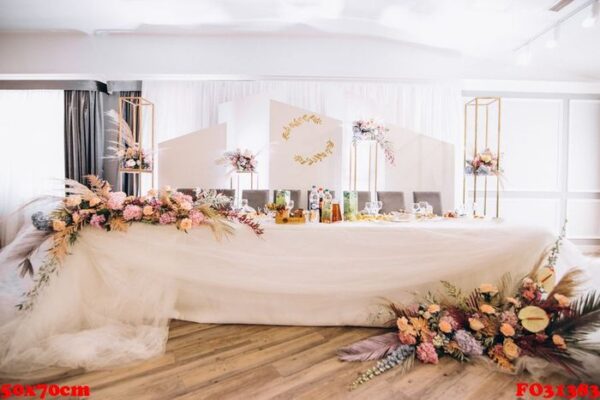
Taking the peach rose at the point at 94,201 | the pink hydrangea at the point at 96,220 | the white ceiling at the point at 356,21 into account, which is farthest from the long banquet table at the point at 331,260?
the white ceiling at the point at 356,21

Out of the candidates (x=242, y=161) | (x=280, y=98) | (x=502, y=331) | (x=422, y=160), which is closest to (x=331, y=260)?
(x=502, y=331)

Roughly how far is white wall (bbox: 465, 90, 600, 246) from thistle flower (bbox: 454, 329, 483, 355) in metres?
4.18

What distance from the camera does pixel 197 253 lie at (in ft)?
7.24

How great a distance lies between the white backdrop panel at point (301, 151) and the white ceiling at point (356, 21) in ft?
3.62

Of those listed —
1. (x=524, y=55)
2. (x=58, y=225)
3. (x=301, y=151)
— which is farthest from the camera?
(x=301, y=151)

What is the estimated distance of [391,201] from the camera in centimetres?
377

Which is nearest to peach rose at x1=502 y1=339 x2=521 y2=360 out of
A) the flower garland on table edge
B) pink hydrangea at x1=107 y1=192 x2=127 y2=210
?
the flower garland on table edge

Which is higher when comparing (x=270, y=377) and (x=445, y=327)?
(x=445, y=327)

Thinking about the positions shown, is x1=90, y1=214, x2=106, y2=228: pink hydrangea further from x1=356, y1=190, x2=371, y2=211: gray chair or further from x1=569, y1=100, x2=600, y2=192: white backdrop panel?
x1=569, y1=100, x2=600, y2=192: white backdrop panel

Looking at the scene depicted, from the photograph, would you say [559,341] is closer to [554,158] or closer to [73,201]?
[73,201]

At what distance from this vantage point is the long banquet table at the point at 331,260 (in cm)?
220

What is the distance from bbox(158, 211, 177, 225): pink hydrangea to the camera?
218 cm

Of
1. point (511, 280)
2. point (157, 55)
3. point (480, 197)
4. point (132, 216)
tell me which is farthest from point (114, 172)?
point (480, 197)

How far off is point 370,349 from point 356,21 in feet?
11.9
